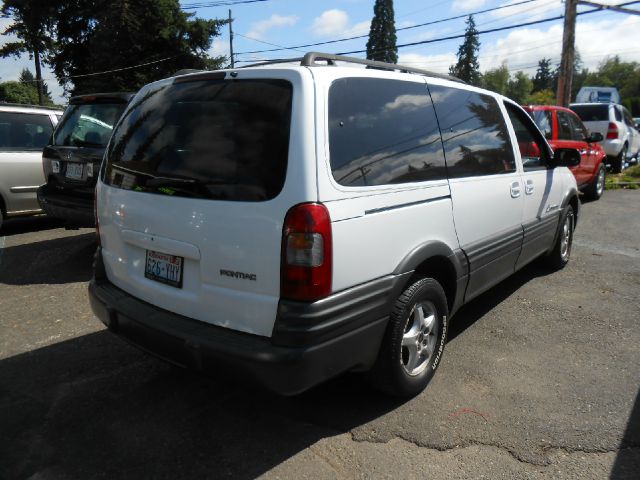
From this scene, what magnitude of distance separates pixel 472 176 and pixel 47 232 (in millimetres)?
6553

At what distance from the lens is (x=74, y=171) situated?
570 centimetres

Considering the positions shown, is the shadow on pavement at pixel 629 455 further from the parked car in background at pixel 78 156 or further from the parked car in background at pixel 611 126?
the parked car in background at pixel 611 126

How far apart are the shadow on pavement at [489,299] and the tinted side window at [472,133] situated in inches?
50.1

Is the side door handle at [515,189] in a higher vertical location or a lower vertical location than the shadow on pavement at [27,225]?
higher

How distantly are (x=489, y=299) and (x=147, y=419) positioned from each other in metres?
3.25

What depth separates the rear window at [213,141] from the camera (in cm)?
234

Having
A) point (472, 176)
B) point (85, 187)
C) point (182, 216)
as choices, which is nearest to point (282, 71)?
point (182, 216)

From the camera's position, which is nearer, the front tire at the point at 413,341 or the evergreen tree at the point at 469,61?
the front tire at the point at 413,341

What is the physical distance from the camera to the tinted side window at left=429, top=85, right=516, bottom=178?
3.31 metres

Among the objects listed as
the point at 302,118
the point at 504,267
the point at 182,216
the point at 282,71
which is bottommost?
the point at 504,267

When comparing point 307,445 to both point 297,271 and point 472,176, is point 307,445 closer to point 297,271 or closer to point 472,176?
point 297,271

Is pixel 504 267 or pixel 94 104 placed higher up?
pixel 94 104

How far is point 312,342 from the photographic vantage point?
225cm

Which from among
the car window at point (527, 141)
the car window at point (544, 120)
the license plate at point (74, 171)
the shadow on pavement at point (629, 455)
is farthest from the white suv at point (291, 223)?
the car window at point (544, 120)
